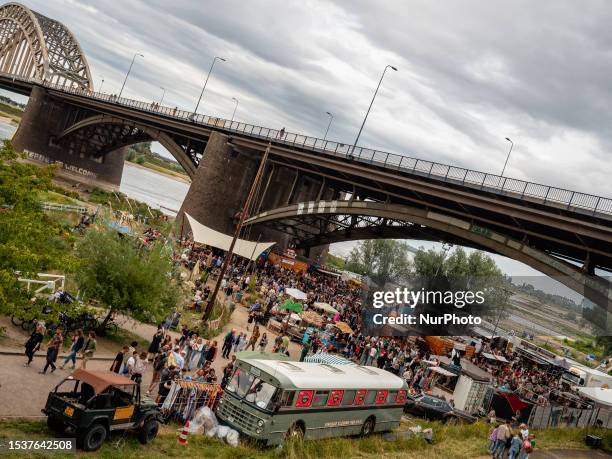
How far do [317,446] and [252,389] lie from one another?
2379 mm

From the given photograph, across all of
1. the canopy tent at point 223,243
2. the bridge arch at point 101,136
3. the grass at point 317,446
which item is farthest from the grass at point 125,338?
the bridge arch at point 101,136

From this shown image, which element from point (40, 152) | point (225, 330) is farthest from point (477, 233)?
point (40, 152)

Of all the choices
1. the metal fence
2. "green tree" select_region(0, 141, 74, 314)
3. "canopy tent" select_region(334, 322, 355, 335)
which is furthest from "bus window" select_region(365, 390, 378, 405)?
"canopy tent" select_region(334, 322, 355, 335)

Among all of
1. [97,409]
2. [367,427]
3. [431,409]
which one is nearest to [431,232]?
[431,409]

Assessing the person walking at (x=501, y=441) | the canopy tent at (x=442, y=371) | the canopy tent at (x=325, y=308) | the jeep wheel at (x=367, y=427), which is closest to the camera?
the person walking at (x=501, y=441)

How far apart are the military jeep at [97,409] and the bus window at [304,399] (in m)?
3.82

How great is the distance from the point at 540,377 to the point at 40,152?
8110 cm

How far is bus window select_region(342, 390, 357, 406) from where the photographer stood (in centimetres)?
1753

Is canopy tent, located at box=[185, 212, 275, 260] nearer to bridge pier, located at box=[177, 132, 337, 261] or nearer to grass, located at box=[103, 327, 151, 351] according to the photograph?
bridge pier, located at box=[177, 132, 337, 261]

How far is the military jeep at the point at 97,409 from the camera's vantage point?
→ 1208cm

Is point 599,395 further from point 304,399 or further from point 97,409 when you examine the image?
point 97,409

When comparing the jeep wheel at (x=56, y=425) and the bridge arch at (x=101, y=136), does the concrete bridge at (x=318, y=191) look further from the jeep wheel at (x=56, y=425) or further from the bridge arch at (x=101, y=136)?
the jeep wheel at (x=56, y=425)

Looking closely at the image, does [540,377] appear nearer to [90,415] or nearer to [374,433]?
[374,433]

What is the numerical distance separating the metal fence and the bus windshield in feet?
48.6
